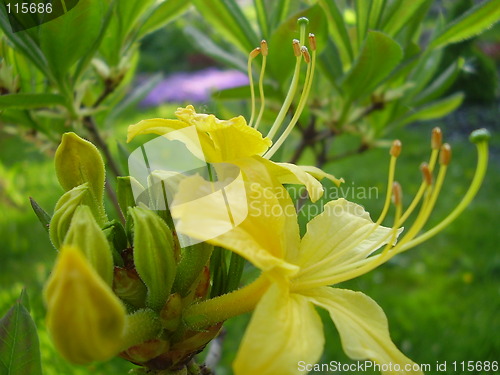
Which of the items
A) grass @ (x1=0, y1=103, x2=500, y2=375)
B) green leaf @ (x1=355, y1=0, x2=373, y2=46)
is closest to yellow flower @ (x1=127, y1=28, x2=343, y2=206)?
green leaf @ (x1=355, y1=0, x2=373, y2=46)

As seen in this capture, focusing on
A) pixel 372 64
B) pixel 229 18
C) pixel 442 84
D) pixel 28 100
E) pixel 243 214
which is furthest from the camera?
pixel 442 84

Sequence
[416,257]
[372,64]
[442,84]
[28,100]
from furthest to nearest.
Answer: [416,257]
[442,84]
[372,64]
[28,100]

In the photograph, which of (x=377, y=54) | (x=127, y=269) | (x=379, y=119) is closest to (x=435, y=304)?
(x=379, y=119)

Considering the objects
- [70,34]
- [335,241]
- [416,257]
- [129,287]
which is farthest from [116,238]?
[416,257]

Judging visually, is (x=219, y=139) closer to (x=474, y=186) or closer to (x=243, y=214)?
(x=243, y=214)

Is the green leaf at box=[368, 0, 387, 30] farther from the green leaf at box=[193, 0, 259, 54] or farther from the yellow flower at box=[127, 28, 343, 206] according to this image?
the yellow flower at box=[127, 28, 343, 206]

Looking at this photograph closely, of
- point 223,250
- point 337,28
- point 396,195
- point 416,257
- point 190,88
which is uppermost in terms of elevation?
point 337,28

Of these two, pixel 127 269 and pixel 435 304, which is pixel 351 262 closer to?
pixel 127 269

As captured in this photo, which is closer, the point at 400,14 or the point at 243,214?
the point at 243,214
